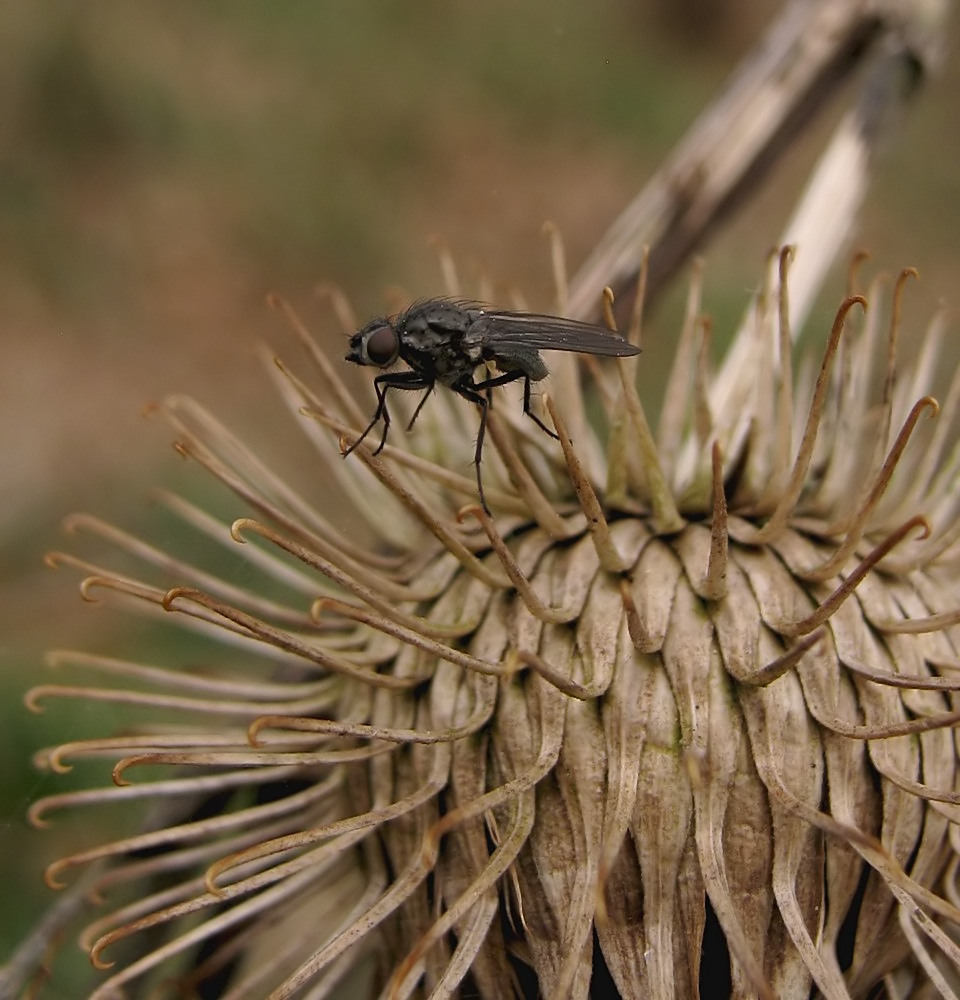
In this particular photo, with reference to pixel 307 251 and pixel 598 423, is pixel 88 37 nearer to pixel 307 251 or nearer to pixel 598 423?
pixel 307 251

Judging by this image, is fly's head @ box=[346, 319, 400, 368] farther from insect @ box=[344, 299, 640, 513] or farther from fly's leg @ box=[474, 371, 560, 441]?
fly's leg @ box=[474, 371, 560, 441]

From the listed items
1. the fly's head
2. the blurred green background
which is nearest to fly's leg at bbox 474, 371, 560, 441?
the fly's head

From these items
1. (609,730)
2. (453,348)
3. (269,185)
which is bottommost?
(609,730)

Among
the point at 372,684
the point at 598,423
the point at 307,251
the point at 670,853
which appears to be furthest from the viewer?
the point at 307,251

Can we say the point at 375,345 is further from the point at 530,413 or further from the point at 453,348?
the point at 530,413

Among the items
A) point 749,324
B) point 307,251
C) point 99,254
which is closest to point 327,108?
point 307,251

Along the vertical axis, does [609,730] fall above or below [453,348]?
below

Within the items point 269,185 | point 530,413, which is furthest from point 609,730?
point 269,185
